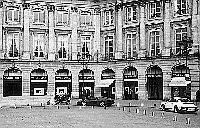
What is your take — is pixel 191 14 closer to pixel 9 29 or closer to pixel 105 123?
pixel 9 29

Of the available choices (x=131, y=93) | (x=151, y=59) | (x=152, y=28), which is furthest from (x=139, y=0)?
(x=131, y=93)

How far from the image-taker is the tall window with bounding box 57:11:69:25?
6769 centimetres

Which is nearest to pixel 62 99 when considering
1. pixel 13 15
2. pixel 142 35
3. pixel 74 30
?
pixel 142 35

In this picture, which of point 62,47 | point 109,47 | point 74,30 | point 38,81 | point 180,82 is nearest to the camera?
point 180,82

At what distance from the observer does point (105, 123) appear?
29.8 m

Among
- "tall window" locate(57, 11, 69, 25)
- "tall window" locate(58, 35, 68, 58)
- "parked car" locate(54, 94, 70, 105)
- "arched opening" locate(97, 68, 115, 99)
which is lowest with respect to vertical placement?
"parked car" locate(54, 94, 70, 105)

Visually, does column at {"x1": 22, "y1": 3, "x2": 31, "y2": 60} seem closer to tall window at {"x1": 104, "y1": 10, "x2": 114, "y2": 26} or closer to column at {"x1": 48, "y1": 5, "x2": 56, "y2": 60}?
column at {"x1": 48, "y1": 5, "x2": 56, "y2": 60}

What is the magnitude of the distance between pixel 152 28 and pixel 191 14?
710 centimetres

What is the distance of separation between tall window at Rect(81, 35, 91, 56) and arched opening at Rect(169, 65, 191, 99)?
15.8 meters

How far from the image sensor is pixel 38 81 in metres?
65.8

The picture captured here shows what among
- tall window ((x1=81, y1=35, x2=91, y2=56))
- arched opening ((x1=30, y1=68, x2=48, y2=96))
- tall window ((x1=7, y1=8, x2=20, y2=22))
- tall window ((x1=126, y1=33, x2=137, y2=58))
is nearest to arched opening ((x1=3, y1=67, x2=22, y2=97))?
arched opening ((x1=30, y1=68, x2=48, y2=96))

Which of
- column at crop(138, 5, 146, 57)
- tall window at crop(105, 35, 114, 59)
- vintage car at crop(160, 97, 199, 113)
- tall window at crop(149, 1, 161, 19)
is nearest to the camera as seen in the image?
vintage car at crop(160, 97, 199, 113)

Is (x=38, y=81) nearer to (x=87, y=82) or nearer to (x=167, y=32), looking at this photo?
(x=87, y=82)

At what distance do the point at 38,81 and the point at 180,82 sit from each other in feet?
71.6
